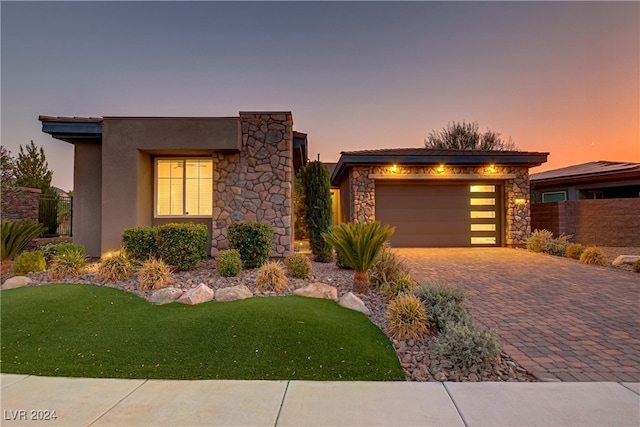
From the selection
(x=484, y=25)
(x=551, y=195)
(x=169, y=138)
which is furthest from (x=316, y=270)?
Answer: (x=551, y=195)

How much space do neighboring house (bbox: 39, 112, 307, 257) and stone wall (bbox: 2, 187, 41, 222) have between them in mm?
2301

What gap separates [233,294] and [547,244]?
37.5 ft

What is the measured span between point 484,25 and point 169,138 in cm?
1028

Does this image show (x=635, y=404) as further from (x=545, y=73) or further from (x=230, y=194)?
(x=545, y=73)

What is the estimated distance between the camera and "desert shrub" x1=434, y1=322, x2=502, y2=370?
326cm

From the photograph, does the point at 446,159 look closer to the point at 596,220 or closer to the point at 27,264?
the point at 596,220

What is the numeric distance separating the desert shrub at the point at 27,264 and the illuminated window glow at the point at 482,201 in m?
14.2

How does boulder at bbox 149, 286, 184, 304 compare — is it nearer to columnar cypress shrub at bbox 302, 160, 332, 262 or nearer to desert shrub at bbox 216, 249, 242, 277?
desert shrub at bbox 216, 249, 242, 277

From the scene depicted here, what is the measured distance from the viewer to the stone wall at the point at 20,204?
9.53 meters

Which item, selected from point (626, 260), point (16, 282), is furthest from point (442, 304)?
point (626, 260)

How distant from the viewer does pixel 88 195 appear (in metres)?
9.26

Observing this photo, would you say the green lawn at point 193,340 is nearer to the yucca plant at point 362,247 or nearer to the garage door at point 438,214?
the yucca plant at point 362,247

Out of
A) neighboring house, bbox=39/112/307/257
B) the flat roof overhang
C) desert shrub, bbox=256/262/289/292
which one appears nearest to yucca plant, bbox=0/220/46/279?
neighboring house, bbox=39/112/307/257

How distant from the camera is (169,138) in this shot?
28.2ft
